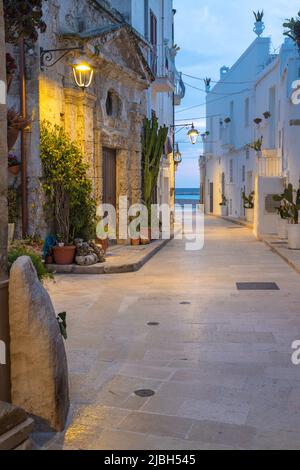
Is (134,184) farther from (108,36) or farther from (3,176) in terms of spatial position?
(3,176)

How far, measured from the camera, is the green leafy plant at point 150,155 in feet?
49.9

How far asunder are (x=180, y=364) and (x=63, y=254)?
586 cm

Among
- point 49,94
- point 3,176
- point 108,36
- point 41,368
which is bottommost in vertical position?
point 41,368

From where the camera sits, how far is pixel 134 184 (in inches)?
582

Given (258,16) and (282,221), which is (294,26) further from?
(258,16)

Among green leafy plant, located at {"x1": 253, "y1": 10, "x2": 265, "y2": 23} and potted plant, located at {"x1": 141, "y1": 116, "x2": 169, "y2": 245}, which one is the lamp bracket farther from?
green leafy plant, located at {"x1": 253, "y1": 10, "x2": 265, "y2": 23}

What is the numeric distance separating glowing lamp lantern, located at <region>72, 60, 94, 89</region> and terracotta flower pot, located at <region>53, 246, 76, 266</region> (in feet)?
10.1

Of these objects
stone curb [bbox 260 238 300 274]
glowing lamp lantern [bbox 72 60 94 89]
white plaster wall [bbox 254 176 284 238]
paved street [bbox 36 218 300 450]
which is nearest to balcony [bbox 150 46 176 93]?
white plaster wall [bbox 254 176 284 238]

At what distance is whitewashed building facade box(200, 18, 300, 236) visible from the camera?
56.5 feet

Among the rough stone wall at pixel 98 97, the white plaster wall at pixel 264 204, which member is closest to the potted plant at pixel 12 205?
the rough stone wall at pixel 98 97

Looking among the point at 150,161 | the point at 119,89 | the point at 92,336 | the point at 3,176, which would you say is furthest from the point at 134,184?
the point at 3,176

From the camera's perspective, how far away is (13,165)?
8727mm

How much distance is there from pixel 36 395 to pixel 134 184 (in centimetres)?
1167

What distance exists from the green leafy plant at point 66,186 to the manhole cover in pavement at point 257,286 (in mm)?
3576
